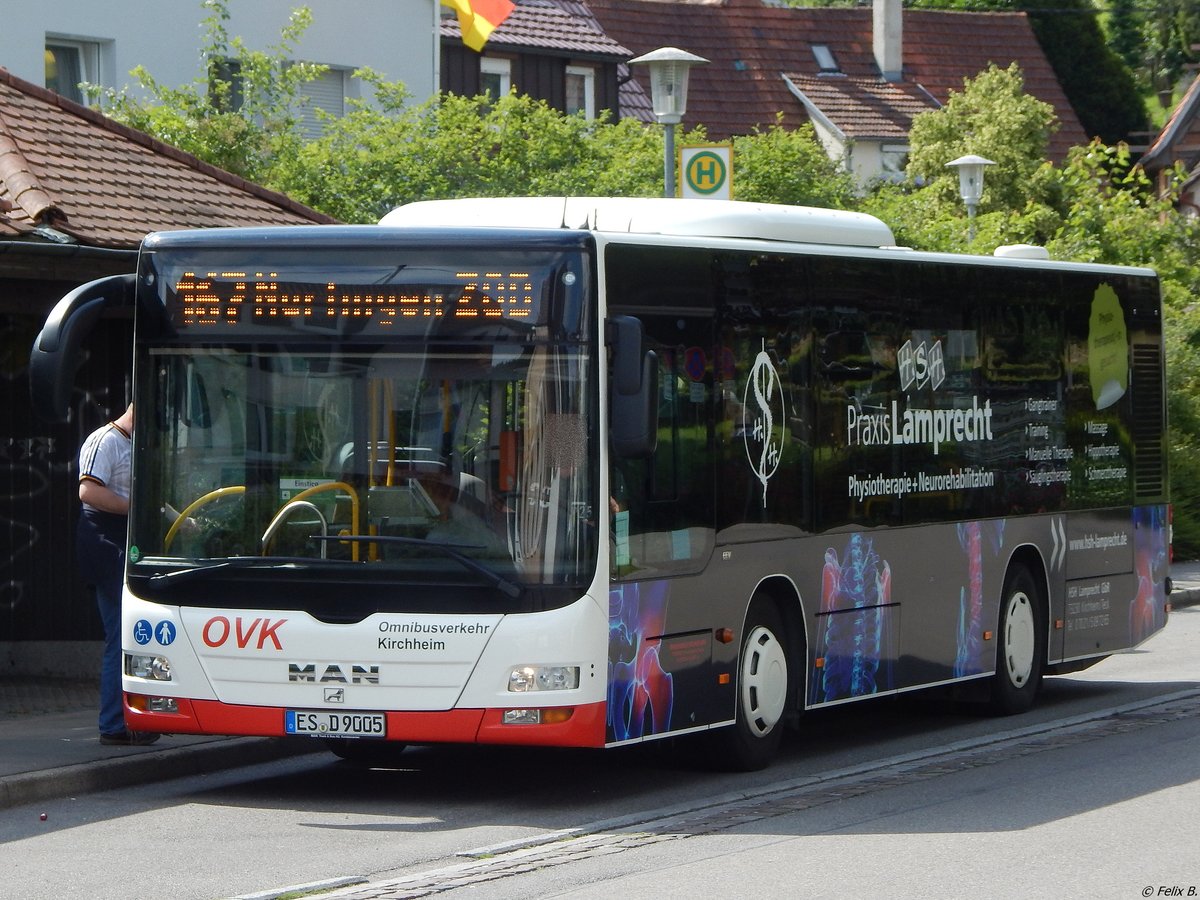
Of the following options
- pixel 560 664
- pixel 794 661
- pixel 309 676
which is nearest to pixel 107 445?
pixel 309 676

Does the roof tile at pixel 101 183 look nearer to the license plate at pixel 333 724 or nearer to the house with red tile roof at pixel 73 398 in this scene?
the house with red tile roof at pixel 73 398

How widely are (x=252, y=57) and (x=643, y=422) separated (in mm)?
15456

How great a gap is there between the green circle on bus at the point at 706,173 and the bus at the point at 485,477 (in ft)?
19.4

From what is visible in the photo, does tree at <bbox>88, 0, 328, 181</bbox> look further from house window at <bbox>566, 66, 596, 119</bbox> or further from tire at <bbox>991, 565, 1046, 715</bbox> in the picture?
house window at <bbox>566, 66, 596, 119</bbox>

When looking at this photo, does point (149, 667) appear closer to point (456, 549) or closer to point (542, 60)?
point (456, 549)

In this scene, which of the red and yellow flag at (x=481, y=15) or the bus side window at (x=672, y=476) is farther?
the red and yellow flag at (x=481, y=15)

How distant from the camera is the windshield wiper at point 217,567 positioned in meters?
9.91

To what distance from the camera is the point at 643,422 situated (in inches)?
379

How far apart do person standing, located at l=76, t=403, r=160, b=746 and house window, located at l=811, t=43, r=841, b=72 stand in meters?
50.0

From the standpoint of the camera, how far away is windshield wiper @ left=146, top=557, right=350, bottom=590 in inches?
390

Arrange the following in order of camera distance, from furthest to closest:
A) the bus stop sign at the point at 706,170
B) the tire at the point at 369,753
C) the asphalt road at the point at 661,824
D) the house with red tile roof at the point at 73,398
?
the bus stop sign at the point at 706,170 < the house with red tile roof at the point at 73,398 < the tire at the point at 369,753 < the asphalt road at the point at 661,824

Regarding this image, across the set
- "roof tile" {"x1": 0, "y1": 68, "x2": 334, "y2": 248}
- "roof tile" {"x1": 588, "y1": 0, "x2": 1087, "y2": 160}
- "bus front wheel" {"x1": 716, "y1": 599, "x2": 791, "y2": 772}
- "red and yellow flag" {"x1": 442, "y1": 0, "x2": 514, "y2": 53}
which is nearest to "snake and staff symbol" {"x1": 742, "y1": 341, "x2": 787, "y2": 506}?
"bus front wheel" {"x1": 716, "y1": 599, "x2": 791, "y2": 772}

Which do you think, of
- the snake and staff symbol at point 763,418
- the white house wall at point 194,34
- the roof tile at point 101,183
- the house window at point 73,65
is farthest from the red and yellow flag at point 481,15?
the snake and staff symbol at point 763,418

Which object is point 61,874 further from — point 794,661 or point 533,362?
point 794,661
